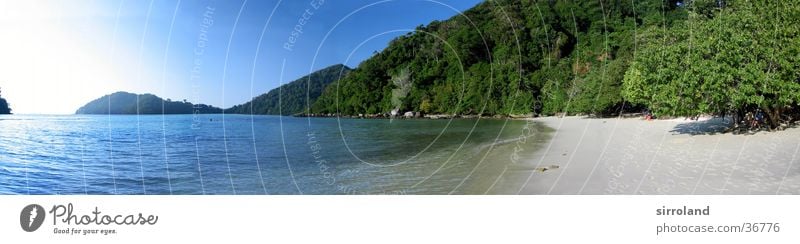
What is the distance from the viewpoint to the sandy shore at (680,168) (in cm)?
750

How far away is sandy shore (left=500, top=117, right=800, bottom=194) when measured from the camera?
24.6ft

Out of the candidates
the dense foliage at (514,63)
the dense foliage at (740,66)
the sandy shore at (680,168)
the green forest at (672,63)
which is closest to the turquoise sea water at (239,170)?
the sandy shore at (680,168)

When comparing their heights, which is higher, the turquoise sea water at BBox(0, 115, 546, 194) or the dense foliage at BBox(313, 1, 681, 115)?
the dense foliage at BBox(313, 1, 681, 115)

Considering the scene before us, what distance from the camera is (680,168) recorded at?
360 inches

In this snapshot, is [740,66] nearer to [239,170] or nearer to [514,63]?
[239,170]

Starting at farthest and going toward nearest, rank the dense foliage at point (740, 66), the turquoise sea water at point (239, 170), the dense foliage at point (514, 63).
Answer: the dense foliage at point (514, 63), the dense foliage at point (740, 66), the turquoise sea water at point (239, 170)

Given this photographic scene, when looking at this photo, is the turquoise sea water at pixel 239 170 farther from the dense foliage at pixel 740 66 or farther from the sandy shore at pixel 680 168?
the dense foliage at pixel 740 66

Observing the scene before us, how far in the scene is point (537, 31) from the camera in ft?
106

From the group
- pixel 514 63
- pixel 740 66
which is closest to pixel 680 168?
pixel 740 66

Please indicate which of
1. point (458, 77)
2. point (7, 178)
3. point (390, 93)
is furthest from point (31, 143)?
point (458, 77)

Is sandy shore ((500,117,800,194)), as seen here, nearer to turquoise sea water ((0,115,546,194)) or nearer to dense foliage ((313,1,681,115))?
turquoise sea water ((0,115,546,194))

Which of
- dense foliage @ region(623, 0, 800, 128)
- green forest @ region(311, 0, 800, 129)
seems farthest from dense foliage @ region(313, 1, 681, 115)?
dense foliage @ region(623, 0, 800, 128)

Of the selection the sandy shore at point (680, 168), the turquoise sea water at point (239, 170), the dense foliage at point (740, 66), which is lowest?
the turquoise sea water at point (239, 170)
